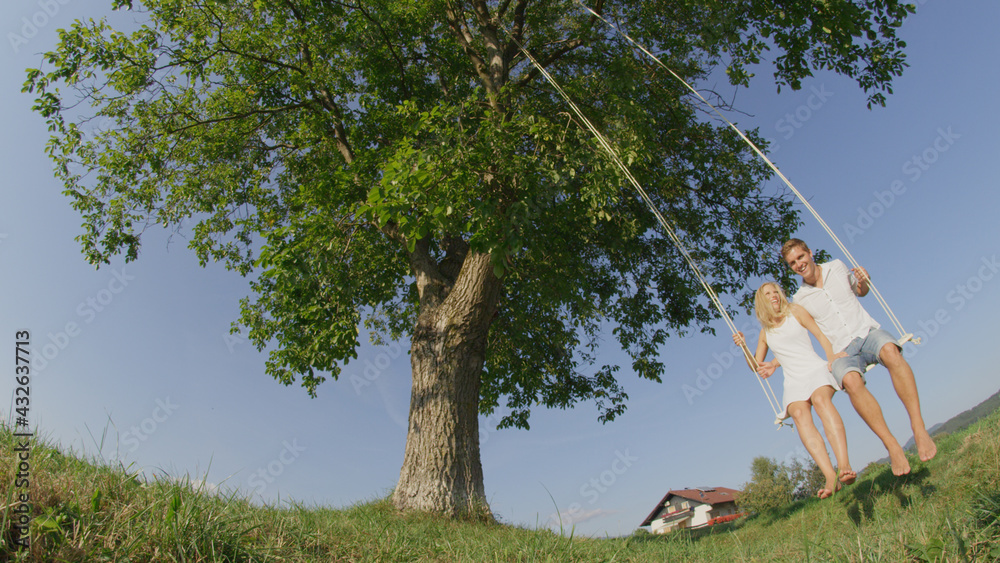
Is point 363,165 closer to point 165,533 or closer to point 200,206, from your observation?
point 200,206

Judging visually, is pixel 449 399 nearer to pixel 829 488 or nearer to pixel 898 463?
pixel 829 488

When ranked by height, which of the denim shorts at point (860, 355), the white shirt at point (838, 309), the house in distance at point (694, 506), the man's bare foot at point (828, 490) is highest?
the white shirt at point (838, 309)

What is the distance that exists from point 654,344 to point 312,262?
7.42 m

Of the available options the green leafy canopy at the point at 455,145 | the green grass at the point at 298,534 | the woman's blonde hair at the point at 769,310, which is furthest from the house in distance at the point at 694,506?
the woman's blonde hair at the point at 769,310

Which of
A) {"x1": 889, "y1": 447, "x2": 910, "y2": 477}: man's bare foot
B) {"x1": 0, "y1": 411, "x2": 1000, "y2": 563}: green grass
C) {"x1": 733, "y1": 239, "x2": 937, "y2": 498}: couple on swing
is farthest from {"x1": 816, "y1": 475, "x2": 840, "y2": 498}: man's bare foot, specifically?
{"x1": 889, "y1": 447, "x2": 910, "y2": 477}: man's bare foot

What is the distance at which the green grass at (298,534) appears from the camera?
2.93m

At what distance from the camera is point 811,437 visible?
4105 mm

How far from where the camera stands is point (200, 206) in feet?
37.1

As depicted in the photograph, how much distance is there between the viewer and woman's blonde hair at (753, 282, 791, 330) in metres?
4.34

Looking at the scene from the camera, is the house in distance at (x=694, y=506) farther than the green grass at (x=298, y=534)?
Yes

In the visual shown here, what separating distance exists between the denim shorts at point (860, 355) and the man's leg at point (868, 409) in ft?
0.15

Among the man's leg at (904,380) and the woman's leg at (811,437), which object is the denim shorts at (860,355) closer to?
the man's leg at (904,380)

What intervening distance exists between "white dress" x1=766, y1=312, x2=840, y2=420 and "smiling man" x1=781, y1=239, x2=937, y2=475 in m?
0.13

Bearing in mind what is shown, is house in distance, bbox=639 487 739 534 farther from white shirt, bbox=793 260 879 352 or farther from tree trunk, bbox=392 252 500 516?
white shirt, bbox=793 260 879 352
